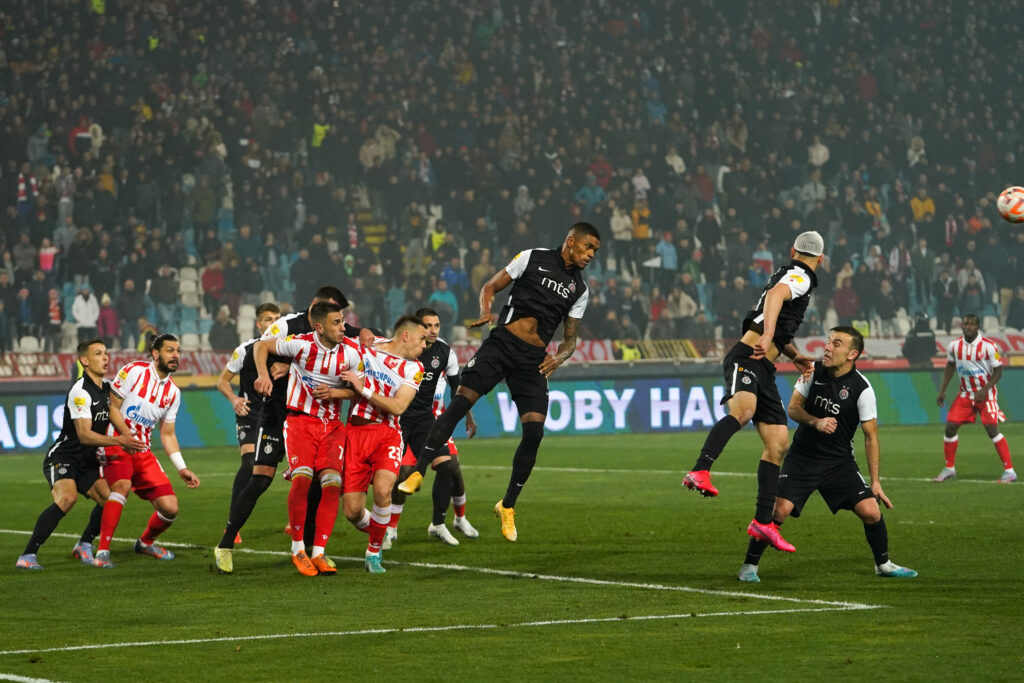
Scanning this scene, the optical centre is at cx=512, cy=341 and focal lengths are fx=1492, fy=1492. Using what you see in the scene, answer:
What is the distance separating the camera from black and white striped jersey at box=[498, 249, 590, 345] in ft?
37.6

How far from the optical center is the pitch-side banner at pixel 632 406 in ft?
83.9

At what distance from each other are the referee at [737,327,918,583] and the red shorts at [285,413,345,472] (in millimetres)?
3038

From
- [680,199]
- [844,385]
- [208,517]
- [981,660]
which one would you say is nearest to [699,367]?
[680,199]

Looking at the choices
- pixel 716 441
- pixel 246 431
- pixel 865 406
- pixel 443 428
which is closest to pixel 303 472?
pixel 443 428

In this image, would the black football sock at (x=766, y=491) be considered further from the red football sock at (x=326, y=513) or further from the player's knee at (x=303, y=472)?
the player's knee at (x=303, y=472)

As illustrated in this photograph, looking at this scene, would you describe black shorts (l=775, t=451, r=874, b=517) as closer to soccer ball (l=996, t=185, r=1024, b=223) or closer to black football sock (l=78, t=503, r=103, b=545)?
soccer ball (l=996, t=185, r=1024, b=223)

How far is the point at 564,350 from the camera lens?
1141cm

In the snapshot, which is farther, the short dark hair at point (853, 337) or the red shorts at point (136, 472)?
the red shorts at point (136, 472)

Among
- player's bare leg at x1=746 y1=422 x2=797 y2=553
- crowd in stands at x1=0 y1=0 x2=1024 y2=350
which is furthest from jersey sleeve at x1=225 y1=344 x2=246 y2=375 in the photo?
crowd in stands at x1=0 y1=0 x2=1024 y2=350

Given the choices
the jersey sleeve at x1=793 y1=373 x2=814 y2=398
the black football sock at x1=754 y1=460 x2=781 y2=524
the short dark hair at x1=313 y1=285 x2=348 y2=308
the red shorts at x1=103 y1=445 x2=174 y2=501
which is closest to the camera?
the black football sock at x1=754 y1=460 x2=781 y2=524

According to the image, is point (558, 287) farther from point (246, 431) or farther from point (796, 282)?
point (246, 431)

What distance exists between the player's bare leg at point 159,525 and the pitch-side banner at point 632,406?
13102 millimetres

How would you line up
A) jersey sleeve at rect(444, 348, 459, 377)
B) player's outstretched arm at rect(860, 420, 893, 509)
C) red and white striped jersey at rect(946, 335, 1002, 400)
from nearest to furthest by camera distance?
player's outstretched arm at rect(860, 420, 893, 509), jersey sleeve at rect(444, 348, 459, 377), red and white striped jersey at rect(946, 335, 1002, 400)

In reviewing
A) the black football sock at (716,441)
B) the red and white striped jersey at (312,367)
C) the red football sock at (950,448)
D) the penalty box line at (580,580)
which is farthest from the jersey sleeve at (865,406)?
the red football sock at (950,448)
